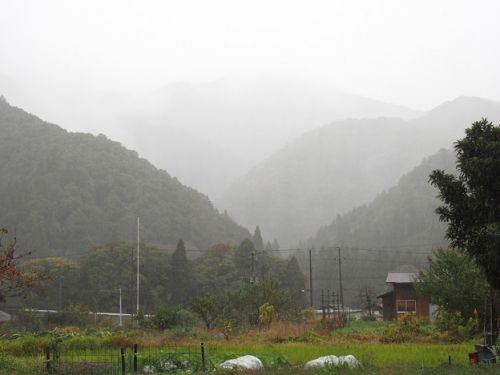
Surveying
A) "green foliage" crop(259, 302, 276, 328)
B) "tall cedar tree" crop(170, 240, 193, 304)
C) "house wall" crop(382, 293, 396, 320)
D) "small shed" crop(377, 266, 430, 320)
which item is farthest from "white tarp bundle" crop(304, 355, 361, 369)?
"tall cedar tree" crop(170, 240, 193, 304)

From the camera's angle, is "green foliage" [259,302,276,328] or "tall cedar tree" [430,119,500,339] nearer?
"tall cedar tree" [430,119,500,339]

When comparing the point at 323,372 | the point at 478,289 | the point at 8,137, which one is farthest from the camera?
the point at 8,137

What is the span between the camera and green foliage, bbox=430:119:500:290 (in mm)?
15812

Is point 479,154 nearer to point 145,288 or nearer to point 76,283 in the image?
point 145,288

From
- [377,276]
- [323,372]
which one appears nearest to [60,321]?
[323,372]

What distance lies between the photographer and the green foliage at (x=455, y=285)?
84.5 ft

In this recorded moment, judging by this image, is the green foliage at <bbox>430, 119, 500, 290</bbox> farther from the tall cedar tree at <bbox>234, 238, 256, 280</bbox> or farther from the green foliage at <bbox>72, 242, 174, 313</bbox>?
the tall cedar tree at <bbox>234, 238, 256, 280</bbox>

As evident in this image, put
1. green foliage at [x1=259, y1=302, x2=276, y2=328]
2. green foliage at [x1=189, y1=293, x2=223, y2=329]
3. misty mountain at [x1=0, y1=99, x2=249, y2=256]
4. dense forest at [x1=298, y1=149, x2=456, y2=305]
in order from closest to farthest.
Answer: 1. green foliage at [x1=259, y1=302, x2=276, y2=328]
2. green foliage at [x1=189, y1=293, x2=223, y2=329]
3. misty mountain at [x1=0, y1=99, x2=249, y2=256]
4. dense forest at [x1=298, y1=149, x2=456, y2=305]

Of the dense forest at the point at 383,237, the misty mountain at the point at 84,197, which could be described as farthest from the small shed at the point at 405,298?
the misty mountain at the point at 84,197

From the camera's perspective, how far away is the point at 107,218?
323 ft

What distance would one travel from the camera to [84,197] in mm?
99188

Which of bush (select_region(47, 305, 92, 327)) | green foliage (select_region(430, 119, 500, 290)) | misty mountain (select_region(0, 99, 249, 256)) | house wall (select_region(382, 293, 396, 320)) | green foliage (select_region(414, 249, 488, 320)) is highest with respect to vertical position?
misty mountain (select_region(0, 99, 249, 256))

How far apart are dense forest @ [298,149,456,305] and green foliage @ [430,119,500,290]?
241 feet

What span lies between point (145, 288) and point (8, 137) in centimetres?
4894
